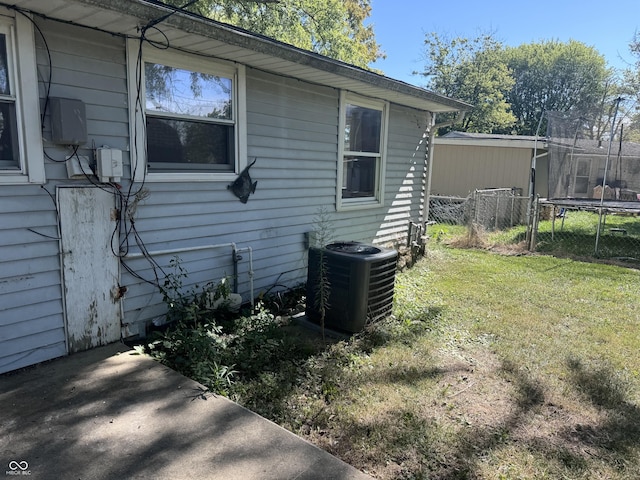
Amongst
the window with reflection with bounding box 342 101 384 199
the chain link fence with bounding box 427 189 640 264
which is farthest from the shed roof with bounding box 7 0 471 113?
the chain link fence with bounding box 427 189 640 264

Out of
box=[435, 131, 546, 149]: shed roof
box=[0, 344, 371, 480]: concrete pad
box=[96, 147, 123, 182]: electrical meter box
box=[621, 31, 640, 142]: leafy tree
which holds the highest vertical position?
box=[621, 31, 640, 142]: leafy tree

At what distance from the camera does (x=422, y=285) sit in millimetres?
5926

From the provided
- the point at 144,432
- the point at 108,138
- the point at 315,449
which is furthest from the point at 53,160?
the point at 315,449

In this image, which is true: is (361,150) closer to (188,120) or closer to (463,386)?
(188,120)

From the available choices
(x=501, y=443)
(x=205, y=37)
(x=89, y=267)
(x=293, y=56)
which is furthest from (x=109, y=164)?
(x=501, y=443)

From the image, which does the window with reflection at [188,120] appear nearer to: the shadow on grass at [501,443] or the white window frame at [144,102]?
the white window frame at [144,102]

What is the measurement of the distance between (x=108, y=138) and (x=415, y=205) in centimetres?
570

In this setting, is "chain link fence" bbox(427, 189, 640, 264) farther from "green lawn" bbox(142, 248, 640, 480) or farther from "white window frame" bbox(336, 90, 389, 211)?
"green lawn" bbox(142, 248, 640, 480)

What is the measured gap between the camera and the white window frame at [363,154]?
5.77m

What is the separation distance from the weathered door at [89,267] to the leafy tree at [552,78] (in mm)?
35711

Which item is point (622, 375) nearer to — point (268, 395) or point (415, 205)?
point (268, 395)

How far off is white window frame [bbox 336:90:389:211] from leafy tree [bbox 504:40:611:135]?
1234 inches

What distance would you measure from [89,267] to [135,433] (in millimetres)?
1520

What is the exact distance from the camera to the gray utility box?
4.02 meters
